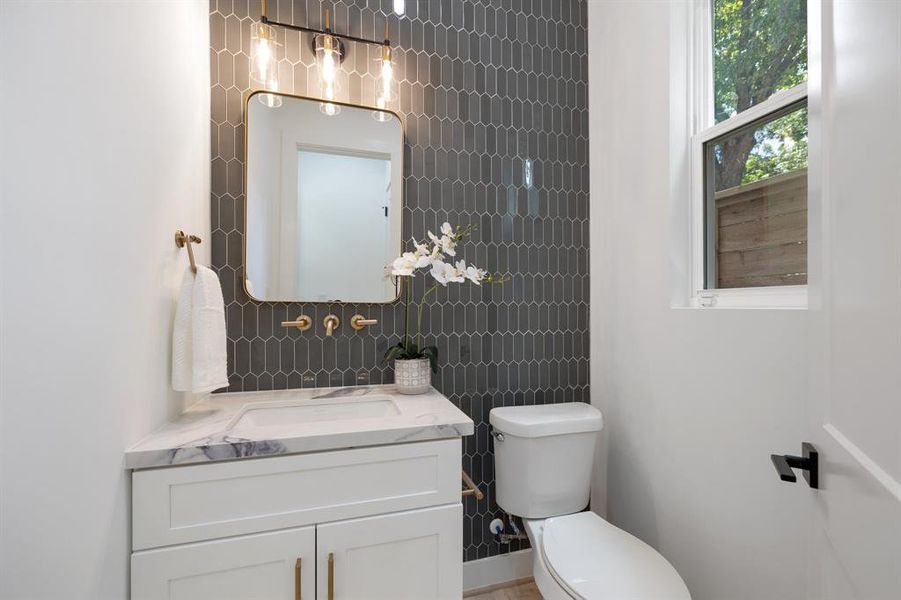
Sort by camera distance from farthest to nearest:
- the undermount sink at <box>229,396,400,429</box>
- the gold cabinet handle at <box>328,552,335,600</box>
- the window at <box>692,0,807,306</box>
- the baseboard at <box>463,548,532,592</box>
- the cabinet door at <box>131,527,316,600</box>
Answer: the baseboard at <box>463,548,532,592</box>
the undermount sink at <box>229,396,400,429</box>
the window at <box>692,0,807,306</box>
the gold cabinet handle at <box>328,552,335,600</box>
the cabinet door at <box>131,527,316,600</box>

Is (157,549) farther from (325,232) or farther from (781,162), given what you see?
(781,162)

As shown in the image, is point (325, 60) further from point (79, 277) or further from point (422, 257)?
point (79, 277)

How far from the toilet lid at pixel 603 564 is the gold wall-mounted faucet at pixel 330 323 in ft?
3.42

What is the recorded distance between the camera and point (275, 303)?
1492mm

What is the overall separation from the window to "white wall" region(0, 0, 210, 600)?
65.6 inches

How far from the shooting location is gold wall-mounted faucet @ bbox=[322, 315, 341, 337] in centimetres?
152

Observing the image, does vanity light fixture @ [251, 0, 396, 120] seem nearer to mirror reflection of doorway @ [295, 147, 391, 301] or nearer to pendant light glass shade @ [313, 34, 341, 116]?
pendant light glass shade @ [313, 34, 341, 116]

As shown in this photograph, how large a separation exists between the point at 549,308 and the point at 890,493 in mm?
1429

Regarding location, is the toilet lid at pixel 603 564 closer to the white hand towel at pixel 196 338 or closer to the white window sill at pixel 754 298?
the white window sill at pixel 754 298

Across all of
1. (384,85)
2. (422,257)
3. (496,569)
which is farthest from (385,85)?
(496,569)

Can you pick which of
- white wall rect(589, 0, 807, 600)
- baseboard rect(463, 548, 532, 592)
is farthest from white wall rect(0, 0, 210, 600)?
white wall rect(589, 0, 807, 600)

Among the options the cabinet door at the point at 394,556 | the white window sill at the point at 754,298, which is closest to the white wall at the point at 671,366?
the white window sill at the point at 754,298

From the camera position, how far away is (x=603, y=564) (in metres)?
1.16

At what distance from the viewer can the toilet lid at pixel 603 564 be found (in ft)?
3.44
